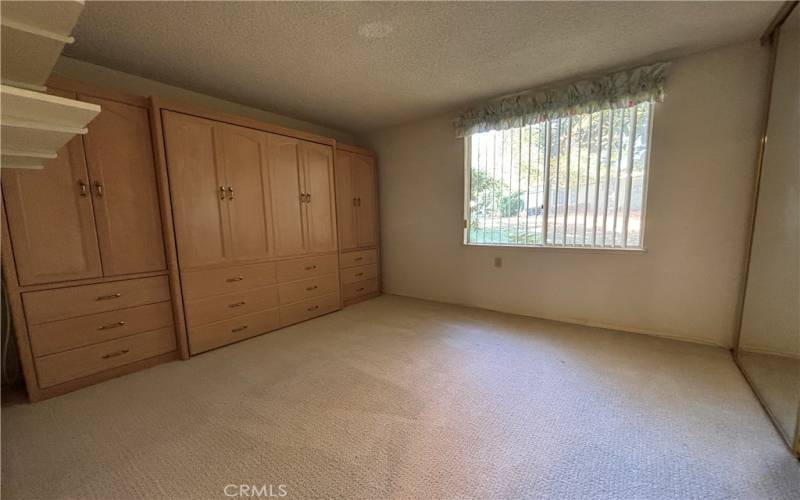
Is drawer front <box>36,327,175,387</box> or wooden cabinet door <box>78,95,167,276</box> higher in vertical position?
wooden cabinet door <box>78,95,167,276</box>

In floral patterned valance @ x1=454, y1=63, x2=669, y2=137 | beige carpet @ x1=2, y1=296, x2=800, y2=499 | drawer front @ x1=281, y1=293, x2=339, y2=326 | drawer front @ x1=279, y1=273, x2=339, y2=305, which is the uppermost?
floral patterned valance @ x1=454, y1=63, x2=669, y2=137

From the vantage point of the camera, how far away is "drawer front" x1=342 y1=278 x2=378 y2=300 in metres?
3.64

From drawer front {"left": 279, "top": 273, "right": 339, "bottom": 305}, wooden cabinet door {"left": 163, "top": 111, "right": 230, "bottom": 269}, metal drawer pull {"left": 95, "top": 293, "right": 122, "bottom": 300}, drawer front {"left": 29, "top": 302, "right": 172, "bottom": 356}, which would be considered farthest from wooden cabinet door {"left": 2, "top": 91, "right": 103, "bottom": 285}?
drawer front {"left": 279, "top": 273, "right": 339, "bottom": 305}

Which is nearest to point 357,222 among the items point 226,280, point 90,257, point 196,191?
point 226,280

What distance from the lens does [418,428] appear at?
1481 millimetres

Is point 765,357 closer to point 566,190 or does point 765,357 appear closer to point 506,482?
point 566,190

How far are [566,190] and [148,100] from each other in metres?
3.49

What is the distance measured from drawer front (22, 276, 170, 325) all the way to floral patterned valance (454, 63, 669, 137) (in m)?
3.18

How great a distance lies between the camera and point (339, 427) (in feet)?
4.95

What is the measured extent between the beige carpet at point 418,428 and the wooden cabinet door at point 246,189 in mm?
948

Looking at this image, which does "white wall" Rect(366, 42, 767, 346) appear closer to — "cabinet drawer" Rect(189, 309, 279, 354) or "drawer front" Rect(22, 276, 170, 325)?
"cabinet drawer" Rect(189, 309, 279, 354)

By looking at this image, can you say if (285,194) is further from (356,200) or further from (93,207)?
(93,207)

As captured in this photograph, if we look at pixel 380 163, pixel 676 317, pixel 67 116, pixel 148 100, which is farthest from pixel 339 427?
pixel 380 163

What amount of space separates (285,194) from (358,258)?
→ 1262 millimetres
